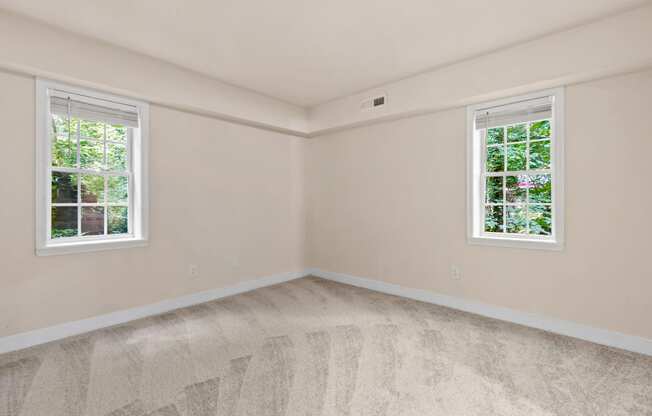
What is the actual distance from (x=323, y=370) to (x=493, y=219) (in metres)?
2.43

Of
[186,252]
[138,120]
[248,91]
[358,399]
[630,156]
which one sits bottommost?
[358,399]

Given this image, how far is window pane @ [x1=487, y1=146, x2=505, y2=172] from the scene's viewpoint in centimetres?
339

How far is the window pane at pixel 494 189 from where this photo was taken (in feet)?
11.2

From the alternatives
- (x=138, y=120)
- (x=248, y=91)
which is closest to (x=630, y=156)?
(x=248, y=91)

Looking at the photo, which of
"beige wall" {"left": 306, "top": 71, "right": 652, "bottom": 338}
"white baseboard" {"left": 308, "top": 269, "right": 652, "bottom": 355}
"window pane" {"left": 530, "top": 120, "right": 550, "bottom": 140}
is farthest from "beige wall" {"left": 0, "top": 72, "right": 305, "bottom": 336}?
"window pane" {"left": 530, "top": 120, "right": 550, "bottom": 140}

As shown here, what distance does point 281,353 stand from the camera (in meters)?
2.52

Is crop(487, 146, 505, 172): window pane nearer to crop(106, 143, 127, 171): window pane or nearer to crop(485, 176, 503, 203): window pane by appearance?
crop(485, 176, 503, 203): window pane

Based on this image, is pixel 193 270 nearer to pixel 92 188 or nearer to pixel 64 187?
pixel 92 188

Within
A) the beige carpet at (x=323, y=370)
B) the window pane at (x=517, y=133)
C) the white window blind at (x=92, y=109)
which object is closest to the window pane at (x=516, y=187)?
the window pane at (x=517, y=133)

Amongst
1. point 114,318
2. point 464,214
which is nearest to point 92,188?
point 114,318

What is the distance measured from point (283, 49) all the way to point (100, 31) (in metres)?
1.58

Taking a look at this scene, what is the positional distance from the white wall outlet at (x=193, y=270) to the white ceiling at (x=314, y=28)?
2239mm

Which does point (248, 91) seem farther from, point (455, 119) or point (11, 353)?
point (11, 353)

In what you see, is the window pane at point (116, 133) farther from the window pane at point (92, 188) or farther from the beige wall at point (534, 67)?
the beige wall at point (534, 67)
